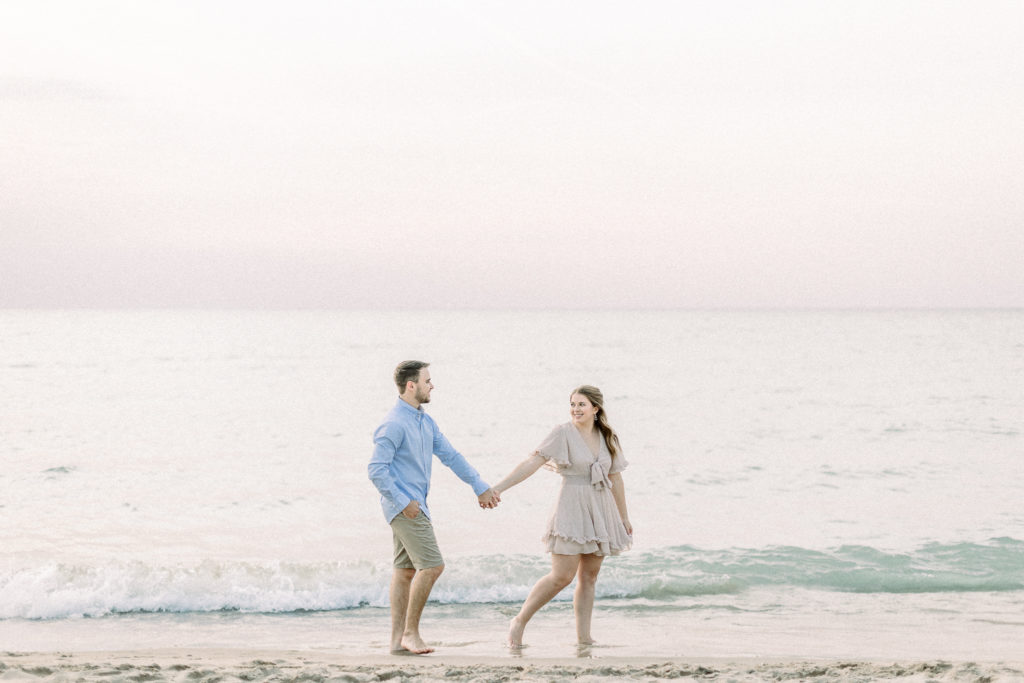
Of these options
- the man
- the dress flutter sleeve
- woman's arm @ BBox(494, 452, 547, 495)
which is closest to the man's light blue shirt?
the man

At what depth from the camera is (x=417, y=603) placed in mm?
6336

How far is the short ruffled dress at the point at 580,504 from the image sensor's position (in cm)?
645

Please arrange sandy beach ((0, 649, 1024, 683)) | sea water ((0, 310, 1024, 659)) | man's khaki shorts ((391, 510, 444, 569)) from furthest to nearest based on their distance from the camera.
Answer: sea water ((0, 310, 1024, 659)) < man's khaki shorts ((391, 510, 444, 569)) < sandy beach ((0, 649, 1024, 683))

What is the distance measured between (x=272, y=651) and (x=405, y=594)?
3.88 feet

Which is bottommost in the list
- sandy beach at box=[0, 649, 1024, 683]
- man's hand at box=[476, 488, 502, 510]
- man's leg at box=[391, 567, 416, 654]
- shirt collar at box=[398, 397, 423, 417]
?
sandy beach at box=[0, 649, 1024, 683]

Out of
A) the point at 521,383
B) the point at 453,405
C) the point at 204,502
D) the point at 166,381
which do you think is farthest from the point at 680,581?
the point at 166,381

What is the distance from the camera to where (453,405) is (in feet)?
94.6

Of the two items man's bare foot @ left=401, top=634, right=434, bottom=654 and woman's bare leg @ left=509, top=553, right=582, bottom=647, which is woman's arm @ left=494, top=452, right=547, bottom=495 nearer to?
woman's bare leg @ left=509, top=553, right=582, bottom=647

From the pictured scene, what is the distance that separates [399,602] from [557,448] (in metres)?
1.47

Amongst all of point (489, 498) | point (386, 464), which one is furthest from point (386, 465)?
point (489, 498)

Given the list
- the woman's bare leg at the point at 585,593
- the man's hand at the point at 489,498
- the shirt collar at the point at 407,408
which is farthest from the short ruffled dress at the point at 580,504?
the shirt collar at the point at 407,408

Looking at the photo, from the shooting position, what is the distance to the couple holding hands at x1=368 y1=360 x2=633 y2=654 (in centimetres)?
620

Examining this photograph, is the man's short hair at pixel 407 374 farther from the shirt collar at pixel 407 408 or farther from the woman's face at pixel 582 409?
the woman's face at pixel 582 409

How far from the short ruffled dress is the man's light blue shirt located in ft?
2.60
